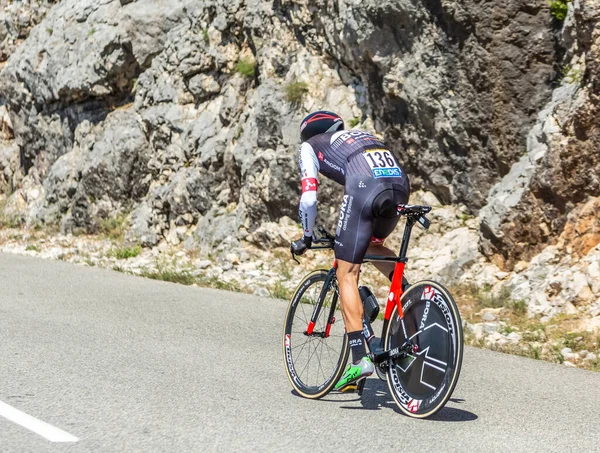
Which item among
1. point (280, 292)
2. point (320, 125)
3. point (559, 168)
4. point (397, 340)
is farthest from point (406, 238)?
point (280, 292)

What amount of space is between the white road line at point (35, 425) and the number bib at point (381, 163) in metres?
2.56

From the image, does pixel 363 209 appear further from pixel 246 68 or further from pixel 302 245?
pixel 246 68

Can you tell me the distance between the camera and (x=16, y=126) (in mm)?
22953

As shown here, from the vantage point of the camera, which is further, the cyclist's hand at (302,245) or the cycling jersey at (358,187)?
the cyclist's hand at (302,245)

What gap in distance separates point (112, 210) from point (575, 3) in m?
11.1

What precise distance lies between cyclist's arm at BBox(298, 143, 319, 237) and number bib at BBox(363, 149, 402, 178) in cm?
39

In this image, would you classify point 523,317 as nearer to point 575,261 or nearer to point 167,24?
point 575,261

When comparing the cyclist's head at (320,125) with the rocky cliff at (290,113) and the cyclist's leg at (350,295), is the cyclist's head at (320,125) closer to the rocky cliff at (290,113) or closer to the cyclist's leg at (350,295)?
the cyclist's leg at (350,295)

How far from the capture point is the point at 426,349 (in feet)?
17.9

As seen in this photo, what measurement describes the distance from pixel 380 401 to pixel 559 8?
7002mm

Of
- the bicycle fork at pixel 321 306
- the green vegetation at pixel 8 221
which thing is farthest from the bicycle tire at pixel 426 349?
the green vegetation at pixel 8 221

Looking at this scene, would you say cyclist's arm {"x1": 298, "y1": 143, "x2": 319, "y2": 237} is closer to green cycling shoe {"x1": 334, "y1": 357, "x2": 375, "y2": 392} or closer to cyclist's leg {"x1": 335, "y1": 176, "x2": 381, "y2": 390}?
cyclist's leg {"x1": 335, "y1": 176, "x2": 381, "y2": 390}

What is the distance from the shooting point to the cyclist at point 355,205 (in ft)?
19.1

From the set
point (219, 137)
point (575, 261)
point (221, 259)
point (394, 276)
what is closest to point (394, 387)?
point (394, 276)
